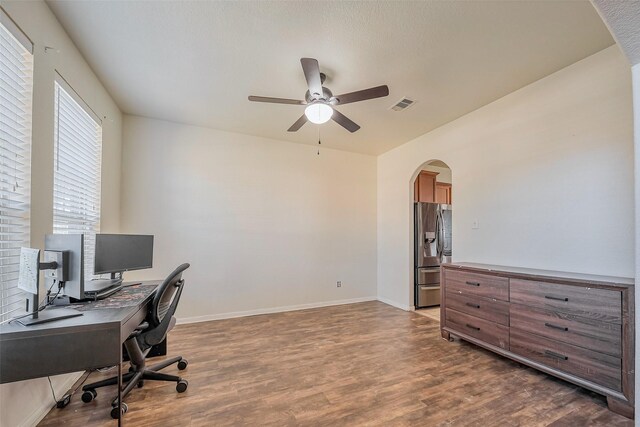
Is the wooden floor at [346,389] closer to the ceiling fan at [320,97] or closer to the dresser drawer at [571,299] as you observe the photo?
the dresser drawer at [571,299]

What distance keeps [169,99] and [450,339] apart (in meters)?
4.37

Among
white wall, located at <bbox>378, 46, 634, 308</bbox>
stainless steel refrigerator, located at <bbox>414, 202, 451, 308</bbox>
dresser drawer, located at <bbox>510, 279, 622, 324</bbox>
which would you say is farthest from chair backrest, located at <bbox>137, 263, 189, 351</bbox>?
stainless steel refrigerator, located at <bbox>414, 202, 451, 308</bbox>

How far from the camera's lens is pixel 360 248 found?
508 centimetres

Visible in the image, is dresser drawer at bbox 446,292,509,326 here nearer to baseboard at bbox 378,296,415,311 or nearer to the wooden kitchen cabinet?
baseboard at bbox 378,296,415,311

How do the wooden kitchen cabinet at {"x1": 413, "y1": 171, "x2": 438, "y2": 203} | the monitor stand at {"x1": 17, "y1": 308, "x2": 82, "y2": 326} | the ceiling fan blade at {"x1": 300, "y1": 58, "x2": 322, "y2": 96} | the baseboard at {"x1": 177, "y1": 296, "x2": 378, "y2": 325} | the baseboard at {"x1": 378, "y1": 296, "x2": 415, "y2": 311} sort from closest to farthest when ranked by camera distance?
the monitor stand at {"x1": 17, "y1": 308, "x2": 82, "y2": 326} → the ceiling fan blade at {"x1": 300, "y1": 58, "x2": 322, "y2": 96} → the baseboard at {"x1": 177, "y1": 296, "x2": 378, "y2": 325} → the baseboard at {"x1": 378, "y1": 296, "x2": 415, "y2": 311} → the wooden kitchen cabinet at {"x1": 413, "y1": 171, "x2": 438, "y2": 203}

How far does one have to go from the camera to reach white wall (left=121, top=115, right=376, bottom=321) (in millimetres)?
3717

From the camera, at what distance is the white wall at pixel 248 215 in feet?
12.2

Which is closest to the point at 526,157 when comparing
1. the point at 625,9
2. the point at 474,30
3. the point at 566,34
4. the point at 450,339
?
the point at 566,34

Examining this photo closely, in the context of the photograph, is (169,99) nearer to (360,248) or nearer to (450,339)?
(360,248)

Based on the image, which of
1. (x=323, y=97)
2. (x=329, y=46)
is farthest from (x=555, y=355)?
(x=329, y=46)

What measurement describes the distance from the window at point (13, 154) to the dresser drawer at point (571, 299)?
3787 millimetres

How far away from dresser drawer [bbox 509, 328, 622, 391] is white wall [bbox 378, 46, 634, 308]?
697 mm

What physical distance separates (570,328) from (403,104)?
266cm

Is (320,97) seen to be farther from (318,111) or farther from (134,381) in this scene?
(134,381)
